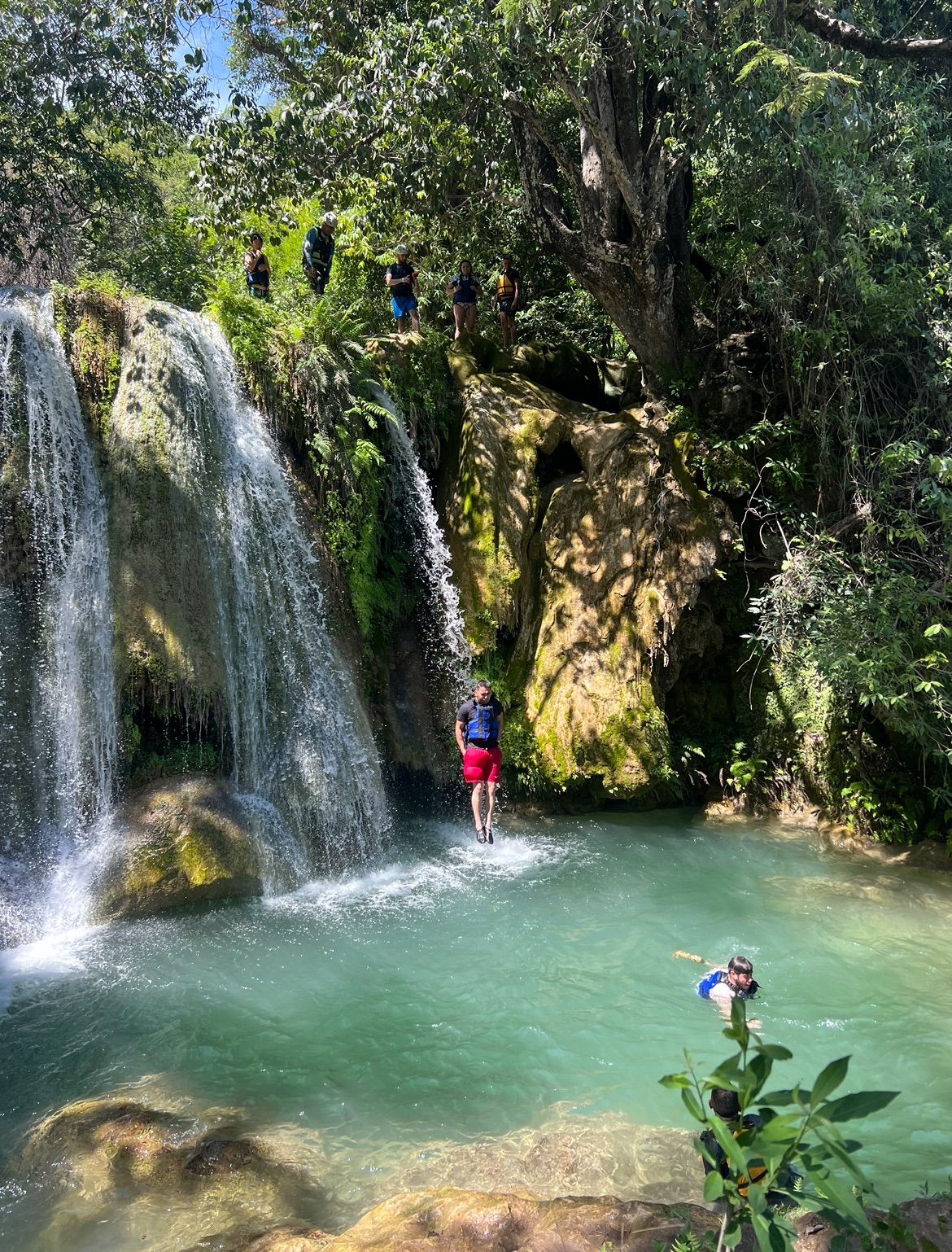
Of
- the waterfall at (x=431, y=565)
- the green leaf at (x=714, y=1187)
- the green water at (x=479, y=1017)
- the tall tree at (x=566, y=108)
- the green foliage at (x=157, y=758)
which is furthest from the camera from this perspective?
the waterfall at (x=431, y=565)

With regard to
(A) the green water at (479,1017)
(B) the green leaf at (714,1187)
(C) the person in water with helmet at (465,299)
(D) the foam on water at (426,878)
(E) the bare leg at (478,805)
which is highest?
(C) the person in water with helmet at (465,299)

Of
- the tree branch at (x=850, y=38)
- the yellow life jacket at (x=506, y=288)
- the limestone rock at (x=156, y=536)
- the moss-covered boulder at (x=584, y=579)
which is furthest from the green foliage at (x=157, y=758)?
the tree branch at (x=850, y=38)

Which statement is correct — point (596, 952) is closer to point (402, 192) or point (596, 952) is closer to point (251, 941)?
point (251, 941)

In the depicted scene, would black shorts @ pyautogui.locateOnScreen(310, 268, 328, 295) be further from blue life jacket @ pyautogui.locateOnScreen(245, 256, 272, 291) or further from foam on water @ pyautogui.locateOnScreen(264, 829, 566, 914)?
foam on water @ pyautogui.locateOnScreen(264, 829, 566, 914)

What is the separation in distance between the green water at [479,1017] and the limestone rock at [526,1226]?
83 cm

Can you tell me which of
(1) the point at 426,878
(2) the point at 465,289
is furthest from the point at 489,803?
(2) the point at 465,289

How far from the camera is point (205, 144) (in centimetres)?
998

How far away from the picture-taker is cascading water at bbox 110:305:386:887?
882 cm

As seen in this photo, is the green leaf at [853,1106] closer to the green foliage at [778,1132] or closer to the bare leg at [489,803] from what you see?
the green foliage at [778,1132]

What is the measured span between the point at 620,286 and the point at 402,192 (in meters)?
2.91

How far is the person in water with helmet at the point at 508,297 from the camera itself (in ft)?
41.8

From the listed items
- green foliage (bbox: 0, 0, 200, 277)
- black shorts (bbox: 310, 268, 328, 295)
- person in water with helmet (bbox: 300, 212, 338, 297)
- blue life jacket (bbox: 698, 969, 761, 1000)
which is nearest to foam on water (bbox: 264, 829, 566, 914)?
blue life jacket (bbox: 698, 969, 761, 1000)

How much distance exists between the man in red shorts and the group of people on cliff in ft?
18.4

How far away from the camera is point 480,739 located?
895cm
